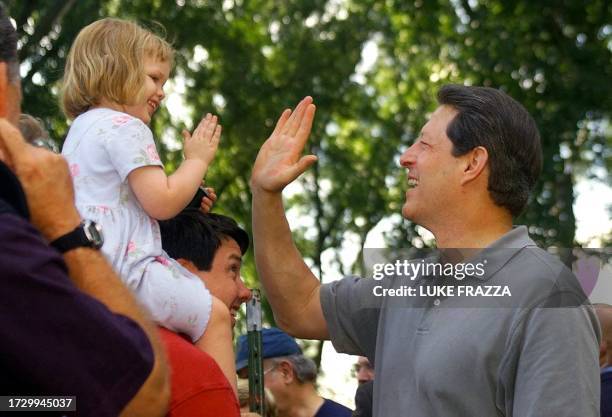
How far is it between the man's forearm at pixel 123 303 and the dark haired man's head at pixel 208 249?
1.86 meters

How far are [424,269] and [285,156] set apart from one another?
0.60 m

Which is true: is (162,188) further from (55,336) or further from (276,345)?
(276,345)

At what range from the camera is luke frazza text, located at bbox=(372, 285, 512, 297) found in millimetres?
3893

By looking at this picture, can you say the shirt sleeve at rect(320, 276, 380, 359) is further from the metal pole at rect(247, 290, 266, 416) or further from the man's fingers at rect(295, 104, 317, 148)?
the man's fingers at rect(295, 104, 317, 148)

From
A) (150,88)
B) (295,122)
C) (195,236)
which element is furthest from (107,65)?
(295,122)

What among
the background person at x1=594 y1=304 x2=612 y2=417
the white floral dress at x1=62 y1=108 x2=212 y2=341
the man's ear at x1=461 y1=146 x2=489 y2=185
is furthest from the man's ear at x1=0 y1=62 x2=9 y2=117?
the background person at x1=594 y1=304 x2=612 y2=417

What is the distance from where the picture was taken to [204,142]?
416 centimetres

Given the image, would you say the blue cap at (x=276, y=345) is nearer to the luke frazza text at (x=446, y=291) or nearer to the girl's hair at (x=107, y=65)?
the luke frazza text at (x=446, y=291)

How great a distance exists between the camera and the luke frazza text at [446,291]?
3.89 meters

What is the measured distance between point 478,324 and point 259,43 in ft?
70.7

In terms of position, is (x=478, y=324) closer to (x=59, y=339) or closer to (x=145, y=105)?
(x=145, y=105)

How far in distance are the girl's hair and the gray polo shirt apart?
1131mm

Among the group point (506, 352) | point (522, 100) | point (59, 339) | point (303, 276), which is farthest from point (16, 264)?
point (522, 100)

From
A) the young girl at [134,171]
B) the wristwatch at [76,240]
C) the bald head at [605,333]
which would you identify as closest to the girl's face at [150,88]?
the young girl at [134,171]
